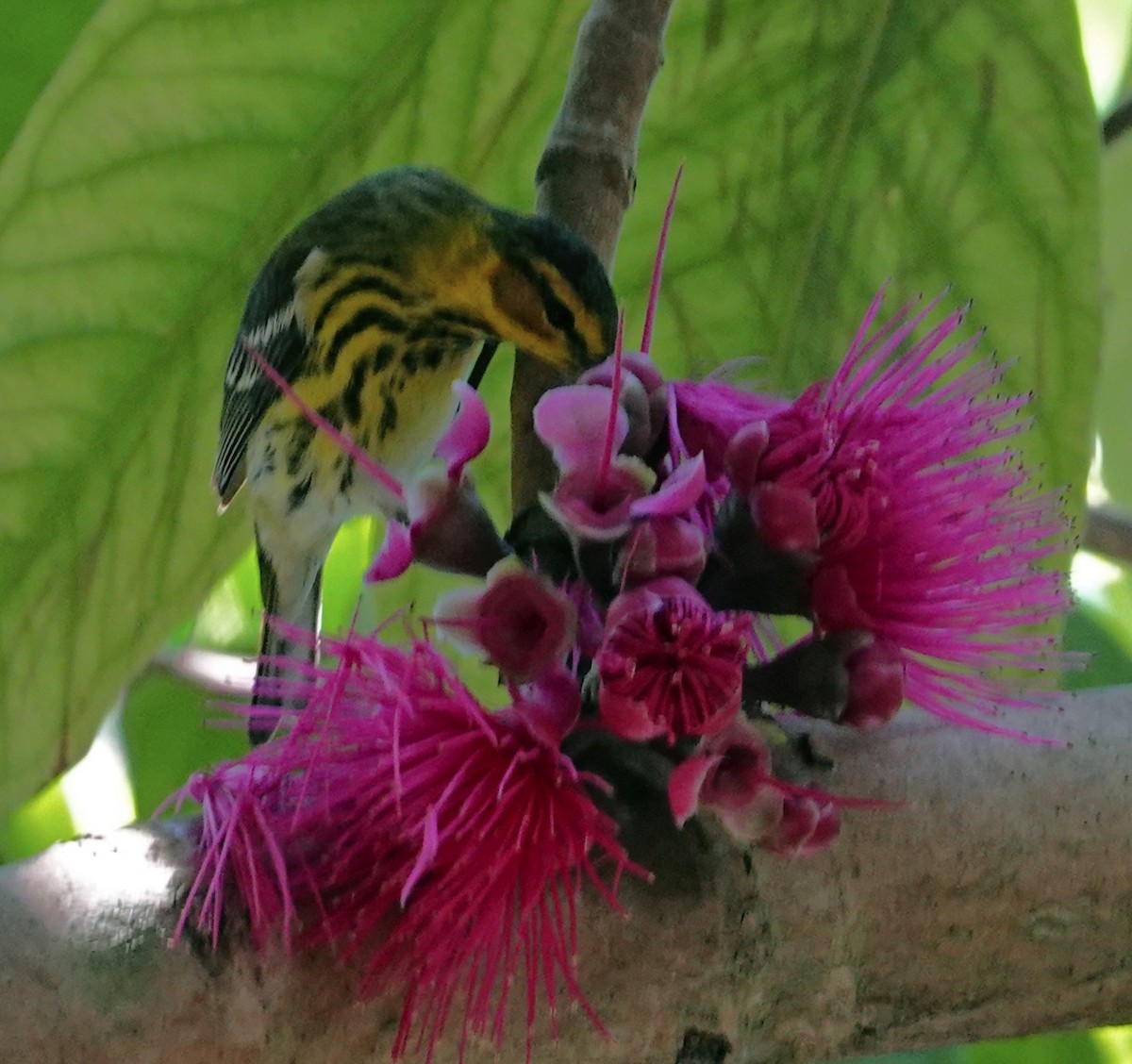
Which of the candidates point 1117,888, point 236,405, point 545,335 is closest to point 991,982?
point 1117,888

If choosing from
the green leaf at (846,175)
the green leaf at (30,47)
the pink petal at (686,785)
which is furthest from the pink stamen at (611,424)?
the green leaf at (30,47)

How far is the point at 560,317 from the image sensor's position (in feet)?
2.36

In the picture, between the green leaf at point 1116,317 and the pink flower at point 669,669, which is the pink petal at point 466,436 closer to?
the pink flower at point 669,669

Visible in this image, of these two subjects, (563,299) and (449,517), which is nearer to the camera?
(449,517)

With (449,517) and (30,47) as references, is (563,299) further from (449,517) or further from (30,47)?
(30,47)

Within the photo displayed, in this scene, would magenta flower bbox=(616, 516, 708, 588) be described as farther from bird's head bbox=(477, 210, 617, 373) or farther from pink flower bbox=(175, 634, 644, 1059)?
bird's head bbox=(477, 210, 617, 373)

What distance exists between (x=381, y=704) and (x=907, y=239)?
602 mm

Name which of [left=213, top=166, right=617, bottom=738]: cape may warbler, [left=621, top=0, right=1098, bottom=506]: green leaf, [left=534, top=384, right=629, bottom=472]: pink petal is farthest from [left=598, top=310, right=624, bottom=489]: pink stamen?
[left=621, top=0, right=1098, bottom=506]: green leaf

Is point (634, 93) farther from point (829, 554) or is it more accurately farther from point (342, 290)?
point (342, 290)

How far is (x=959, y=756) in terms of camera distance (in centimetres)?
52

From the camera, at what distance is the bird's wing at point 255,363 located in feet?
3.15

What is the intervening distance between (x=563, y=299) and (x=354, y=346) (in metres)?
0.44

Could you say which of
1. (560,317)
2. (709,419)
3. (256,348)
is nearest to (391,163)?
(256,348)

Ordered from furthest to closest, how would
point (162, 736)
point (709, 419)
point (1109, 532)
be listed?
point (162, 736) < point (1109, 532) < point (709, 419)
